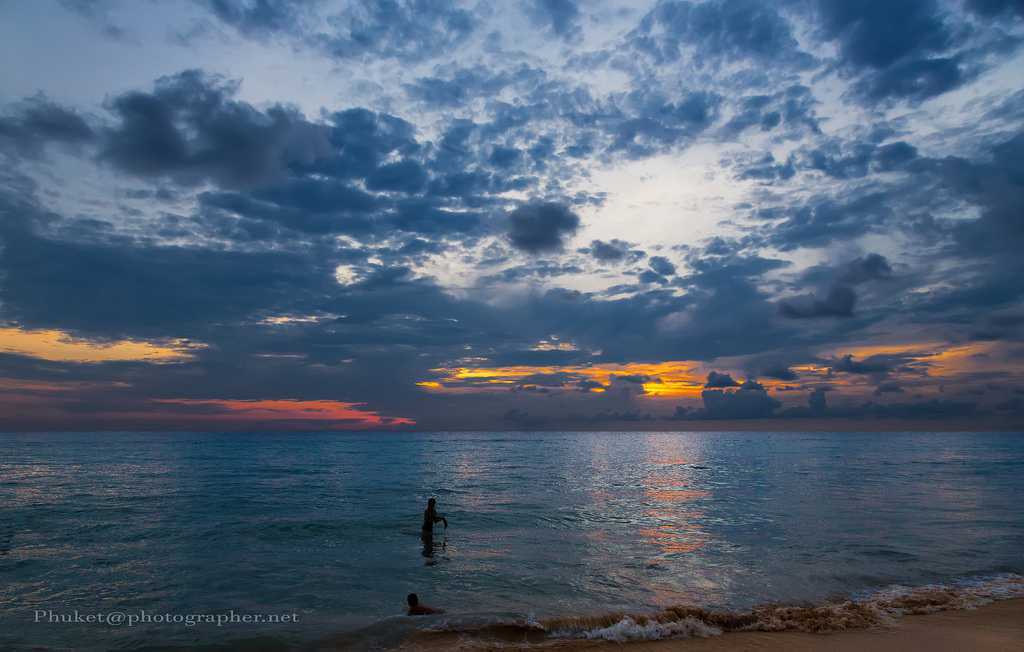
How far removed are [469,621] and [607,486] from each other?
126 feet

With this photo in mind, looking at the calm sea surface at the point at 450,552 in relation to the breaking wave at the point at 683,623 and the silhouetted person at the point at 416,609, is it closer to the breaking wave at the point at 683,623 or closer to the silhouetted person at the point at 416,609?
the silhouetted person at the point at 416,609

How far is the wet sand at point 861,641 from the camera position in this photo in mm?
11977

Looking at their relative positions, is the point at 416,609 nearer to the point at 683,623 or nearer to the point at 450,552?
the point at 683,623

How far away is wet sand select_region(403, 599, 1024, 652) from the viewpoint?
11977 millimetres

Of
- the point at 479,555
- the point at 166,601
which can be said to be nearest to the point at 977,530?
the point at 479,555

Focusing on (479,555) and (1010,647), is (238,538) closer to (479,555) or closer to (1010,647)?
(479,555)

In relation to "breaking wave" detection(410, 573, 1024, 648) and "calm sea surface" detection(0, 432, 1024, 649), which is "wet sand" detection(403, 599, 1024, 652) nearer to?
"breaking wave" detection(410, 573, 1024, 648)

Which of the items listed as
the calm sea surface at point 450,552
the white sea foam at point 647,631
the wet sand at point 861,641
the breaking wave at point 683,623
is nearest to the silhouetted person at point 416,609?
the calm sea surface at point 450,552

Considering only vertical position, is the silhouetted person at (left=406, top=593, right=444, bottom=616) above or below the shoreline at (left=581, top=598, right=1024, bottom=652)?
above

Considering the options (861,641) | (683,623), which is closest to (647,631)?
(683,623)

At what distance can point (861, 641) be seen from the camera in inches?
493

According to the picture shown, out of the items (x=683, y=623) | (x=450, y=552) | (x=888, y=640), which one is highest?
(x=683, y=623)

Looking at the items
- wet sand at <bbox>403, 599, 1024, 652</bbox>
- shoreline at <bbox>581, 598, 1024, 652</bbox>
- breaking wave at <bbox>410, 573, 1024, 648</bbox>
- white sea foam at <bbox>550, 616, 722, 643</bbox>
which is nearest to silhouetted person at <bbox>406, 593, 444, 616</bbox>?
breaking wave at <bbox>410, 573, 1024, 648</bbox>

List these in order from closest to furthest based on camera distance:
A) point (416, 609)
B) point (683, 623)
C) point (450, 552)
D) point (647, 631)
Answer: point (647, 631) → point (683, 623) → point (416, 609) → point (450, 552)
